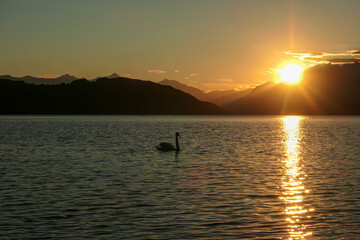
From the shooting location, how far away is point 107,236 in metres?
16.3

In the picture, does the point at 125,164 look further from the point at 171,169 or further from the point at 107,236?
the point at 107,236

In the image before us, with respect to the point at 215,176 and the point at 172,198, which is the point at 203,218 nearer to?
the point at 172,198

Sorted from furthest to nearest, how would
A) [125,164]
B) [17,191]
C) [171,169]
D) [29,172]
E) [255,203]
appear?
1. [125,164]
2. [171,169]
3. [29,172]
4. [17,191]
5. [255,203]

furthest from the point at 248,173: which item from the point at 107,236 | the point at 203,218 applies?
the point at 107,236

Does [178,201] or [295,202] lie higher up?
[178,201]

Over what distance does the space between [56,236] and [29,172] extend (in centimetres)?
1763

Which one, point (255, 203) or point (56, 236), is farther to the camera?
point (255, 203)

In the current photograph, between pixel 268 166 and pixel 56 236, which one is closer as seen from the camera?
pixel 56 236

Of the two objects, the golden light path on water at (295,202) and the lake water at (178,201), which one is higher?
the lake water at (178,201)

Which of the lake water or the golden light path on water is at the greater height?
the lake water

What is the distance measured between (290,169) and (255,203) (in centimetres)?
1523

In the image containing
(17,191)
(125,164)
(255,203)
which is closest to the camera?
(255,203)

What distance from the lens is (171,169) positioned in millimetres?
35906

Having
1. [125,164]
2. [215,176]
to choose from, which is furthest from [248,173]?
[125,164]
